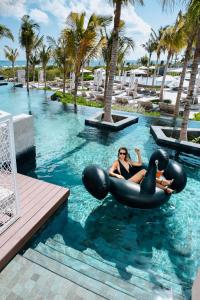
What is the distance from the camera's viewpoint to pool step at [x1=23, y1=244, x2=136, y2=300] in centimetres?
356

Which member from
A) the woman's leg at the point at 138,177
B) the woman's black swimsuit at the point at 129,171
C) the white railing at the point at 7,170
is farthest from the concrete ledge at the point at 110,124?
the white railing at the point at 7,170

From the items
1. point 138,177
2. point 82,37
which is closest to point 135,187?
point 138,177

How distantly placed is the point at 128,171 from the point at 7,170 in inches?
129

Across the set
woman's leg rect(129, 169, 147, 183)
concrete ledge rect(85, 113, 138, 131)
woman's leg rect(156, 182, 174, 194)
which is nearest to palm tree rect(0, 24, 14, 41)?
concrete ledge rect(85, 113, 138, 131)

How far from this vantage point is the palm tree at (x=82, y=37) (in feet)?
49.8

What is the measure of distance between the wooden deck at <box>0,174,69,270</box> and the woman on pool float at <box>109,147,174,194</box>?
1483mm

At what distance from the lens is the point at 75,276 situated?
12.6ft

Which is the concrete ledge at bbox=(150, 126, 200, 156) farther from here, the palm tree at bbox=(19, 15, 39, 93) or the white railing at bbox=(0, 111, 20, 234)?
the palm tree at bbox=(19, 15, 39, 93)

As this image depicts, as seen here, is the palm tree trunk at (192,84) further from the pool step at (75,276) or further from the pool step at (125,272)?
the pool step at (75,276)

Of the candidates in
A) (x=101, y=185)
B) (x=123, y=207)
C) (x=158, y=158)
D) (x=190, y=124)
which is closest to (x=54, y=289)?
(x=101, y=185)

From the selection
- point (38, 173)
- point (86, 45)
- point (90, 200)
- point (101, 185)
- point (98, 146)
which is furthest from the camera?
point (86, 45)

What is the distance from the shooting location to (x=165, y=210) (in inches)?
241

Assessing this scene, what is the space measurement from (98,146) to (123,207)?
4734mm

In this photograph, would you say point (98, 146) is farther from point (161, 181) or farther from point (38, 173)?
point (161, 181)
